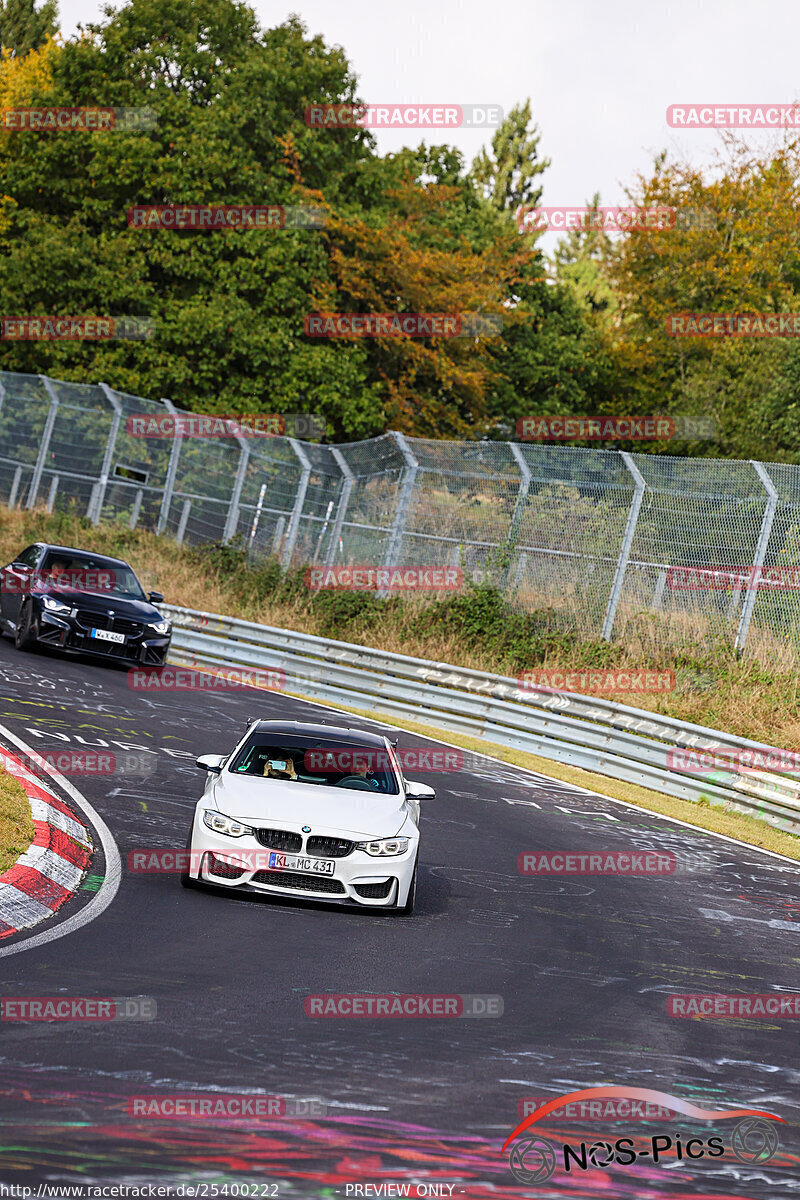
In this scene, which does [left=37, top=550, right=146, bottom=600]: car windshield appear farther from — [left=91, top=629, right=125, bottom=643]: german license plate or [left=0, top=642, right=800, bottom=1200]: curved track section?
[left=0, top=642, right=800, bottom=1200]: curved track section

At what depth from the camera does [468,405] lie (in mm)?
41562

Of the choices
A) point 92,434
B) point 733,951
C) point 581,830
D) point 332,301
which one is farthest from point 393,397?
point 733,951

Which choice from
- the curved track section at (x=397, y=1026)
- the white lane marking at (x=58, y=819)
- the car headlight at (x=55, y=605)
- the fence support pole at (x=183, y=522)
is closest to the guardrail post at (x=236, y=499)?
the fence support pole at (x=183, y=522)

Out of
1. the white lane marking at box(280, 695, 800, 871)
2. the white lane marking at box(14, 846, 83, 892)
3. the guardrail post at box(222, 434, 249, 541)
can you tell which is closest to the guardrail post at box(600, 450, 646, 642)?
the white lane marking at box(280, 695, 800, 871)

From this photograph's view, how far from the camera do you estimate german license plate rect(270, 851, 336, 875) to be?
9.06 metres

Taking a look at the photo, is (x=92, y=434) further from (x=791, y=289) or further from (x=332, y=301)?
(x=791, y=289)

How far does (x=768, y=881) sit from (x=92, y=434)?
23.0 m

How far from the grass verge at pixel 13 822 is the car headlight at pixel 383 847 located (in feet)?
7.05

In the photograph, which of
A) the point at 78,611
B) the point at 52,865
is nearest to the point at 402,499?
the point at 78,611

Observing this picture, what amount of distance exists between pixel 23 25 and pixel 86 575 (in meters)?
57.2

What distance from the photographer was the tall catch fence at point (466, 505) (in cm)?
2039

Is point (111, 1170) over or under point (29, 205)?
under

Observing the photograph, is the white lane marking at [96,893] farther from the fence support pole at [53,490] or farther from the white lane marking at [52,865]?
the fence support pole at [53,490]

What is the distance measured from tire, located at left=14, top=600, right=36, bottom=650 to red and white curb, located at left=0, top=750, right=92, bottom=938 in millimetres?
9066
